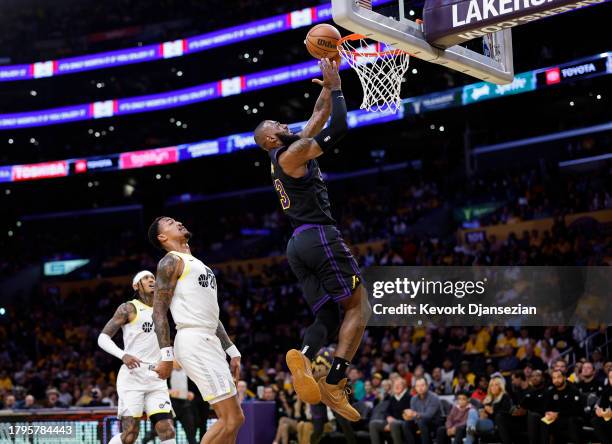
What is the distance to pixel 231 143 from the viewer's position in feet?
92.9

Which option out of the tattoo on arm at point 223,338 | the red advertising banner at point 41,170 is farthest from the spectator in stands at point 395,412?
the red advertising banner at point 41,170

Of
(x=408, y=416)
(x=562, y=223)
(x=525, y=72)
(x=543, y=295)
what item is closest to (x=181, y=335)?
(x=408, y=416)

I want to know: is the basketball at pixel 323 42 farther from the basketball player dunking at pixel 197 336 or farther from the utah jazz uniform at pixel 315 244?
the basketball player dunking at pixel 197 336

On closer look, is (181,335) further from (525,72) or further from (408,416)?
(525,72)

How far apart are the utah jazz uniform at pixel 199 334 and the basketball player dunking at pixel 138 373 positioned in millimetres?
2430

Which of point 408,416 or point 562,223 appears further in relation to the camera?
point 562,223

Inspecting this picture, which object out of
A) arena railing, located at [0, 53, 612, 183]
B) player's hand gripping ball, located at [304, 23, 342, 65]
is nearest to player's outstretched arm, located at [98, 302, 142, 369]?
player's hand gripping ball, located at [304, 23, 342, 65]

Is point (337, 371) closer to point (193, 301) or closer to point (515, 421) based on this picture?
point (193, 301)

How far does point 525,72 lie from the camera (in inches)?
904

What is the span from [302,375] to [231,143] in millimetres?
22282

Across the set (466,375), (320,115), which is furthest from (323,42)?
(466,375)

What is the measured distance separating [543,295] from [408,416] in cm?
466

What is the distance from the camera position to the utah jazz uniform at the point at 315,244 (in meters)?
6.74

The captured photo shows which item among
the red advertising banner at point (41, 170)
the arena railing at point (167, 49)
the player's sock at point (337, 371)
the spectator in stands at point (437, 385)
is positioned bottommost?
the spectator in stands at point (437, 385)
